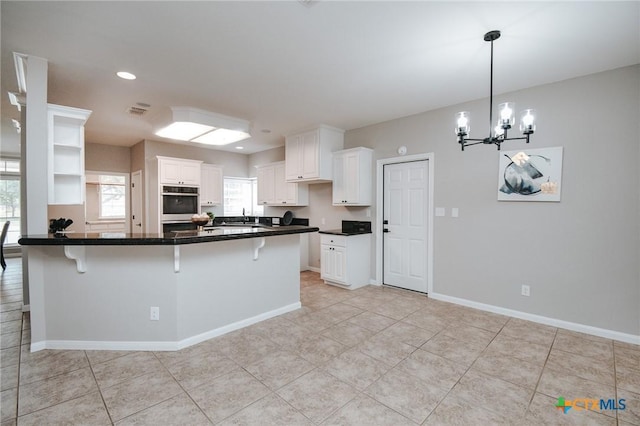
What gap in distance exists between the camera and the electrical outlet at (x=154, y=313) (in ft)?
8.66

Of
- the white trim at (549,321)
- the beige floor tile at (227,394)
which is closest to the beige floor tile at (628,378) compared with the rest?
the white trim at (549,321)

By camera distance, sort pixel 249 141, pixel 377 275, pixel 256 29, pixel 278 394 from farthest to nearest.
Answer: pixel 249 141
pixel 377 275
pixel 256 29
pixel 278 394

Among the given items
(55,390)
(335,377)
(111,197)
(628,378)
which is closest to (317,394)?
(335,377)

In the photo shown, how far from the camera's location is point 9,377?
217 centimetres

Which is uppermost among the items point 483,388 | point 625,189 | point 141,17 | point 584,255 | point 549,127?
point 141,17

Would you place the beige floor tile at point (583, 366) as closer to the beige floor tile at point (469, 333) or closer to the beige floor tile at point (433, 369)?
the beige floor tile at point (469, 333)

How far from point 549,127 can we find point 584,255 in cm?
136

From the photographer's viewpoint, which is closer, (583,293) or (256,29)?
(256,29)

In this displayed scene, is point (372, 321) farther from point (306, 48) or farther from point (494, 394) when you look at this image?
point (306, 48)

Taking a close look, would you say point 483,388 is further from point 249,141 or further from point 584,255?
point 249,141

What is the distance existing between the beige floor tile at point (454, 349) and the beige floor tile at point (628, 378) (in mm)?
898

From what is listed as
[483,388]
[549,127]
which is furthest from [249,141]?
[483,388]

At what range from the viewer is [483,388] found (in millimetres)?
2098

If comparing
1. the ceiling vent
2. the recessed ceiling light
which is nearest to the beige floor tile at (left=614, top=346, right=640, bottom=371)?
the recessed ceiling light
